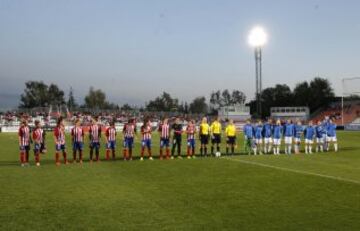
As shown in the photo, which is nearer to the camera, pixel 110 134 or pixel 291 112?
pixel 110 134

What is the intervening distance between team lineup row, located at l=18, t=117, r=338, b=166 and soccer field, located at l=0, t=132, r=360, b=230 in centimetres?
270

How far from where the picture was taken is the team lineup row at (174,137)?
69.9 feet

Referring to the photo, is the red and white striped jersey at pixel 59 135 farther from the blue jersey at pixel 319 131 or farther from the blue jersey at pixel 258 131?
the blue jersey at pixel 319 131

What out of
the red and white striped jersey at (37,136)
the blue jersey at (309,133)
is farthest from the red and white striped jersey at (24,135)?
the blue jersey at (309,133)

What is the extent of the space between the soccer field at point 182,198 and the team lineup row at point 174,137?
8.87ft

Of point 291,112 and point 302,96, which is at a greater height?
point 302,96

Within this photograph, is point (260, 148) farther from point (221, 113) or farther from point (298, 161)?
point (221, 113)

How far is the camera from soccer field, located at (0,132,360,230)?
9344 millimetres

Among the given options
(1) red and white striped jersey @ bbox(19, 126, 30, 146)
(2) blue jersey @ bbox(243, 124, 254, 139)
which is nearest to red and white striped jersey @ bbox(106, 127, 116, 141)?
(1) red and white striped jersey @ bbox(19, 126, 30, 146)

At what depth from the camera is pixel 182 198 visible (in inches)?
467

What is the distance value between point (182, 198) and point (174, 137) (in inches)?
508

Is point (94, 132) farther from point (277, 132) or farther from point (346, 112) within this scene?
point (346, 112)

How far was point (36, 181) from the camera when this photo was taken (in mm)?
15156

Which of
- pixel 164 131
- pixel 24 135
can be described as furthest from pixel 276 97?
pixel 24 135
